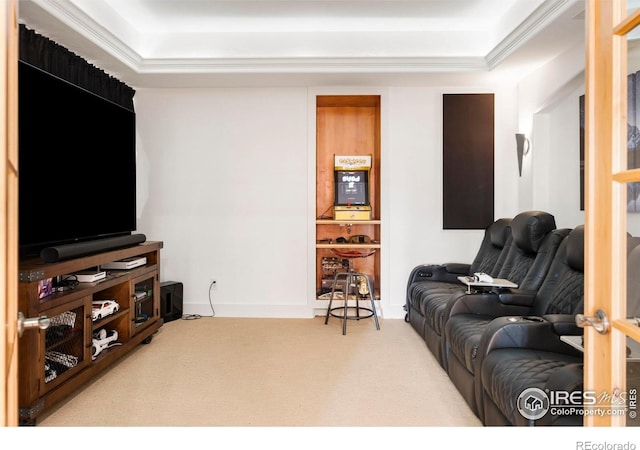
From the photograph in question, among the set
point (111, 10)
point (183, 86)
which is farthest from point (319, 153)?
point (111, 10)

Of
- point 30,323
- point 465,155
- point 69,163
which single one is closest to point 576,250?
point 465,155

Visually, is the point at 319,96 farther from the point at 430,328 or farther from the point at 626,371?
the point at 626,371

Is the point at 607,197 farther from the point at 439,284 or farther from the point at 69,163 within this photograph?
the point at 69,163

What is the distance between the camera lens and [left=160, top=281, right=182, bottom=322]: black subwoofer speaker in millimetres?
4520

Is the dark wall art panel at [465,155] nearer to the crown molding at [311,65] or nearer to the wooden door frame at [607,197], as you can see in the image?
the crown molding at [311,65]

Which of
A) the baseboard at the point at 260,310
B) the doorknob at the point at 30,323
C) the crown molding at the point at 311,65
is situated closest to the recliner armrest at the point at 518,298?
the baseboard at the point at 260,310

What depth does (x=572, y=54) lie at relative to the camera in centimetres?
368

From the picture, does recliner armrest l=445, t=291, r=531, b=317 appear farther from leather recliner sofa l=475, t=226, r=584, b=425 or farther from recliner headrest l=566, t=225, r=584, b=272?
recliner headrest l=566, t=225, r=584, b=272

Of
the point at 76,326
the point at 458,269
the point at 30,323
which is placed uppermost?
the point at 30,323

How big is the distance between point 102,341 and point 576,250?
323cm

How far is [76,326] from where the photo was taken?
9.32 feet

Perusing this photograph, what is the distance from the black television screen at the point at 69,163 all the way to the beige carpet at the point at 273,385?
43.1 inches

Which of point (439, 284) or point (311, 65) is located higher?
point (311, 65)
